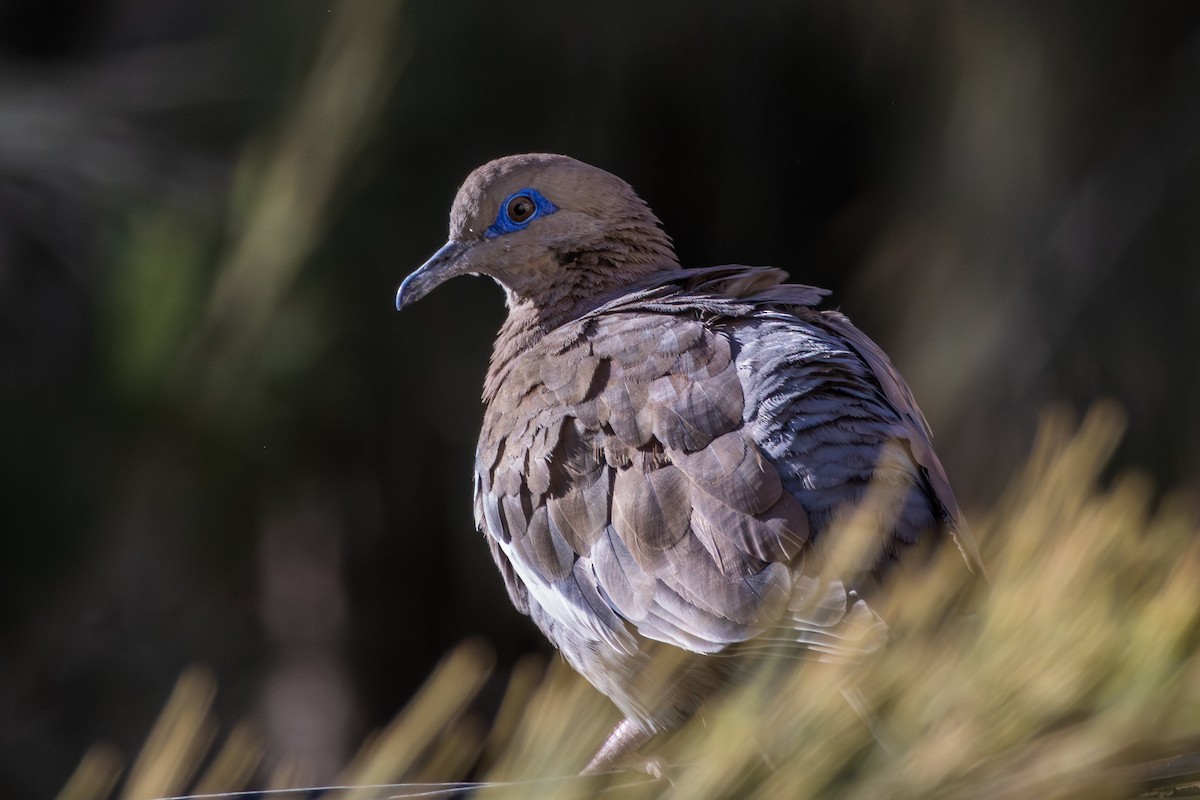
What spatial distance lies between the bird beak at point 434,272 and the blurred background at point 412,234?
1.09 feet

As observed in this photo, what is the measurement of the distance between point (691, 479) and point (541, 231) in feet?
2.92

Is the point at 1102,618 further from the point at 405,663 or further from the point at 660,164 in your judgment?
the point at 405,663

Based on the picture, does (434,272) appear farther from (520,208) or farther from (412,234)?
(412,234)

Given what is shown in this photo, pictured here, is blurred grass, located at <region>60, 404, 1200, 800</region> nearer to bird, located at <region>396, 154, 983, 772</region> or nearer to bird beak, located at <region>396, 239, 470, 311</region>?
bird, located at <region>396, 154, 983, 772</region>

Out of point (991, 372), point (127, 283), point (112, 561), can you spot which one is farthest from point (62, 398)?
point (991, 372)

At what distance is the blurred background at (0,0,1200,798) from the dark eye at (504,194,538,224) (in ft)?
1.47

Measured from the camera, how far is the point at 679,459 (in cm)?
198

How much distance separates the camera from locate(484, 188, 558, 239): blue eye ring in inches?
104

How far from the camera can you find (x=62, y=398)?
134 inches

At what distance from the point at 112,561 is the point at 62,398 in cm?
52

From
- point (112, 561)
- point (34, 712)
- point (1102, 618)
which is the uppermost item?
point (1102, 618)

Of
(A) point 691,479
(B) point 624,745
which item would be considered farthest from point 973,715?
(B) point 624,745

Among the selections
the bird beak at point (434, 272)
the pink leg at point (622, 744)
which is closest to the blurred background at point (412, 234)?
the bird beak at point (434, 272)

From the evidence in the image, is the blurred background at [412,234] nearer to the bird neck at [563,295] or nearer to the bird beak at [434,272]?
the bird beak at [434,272]
